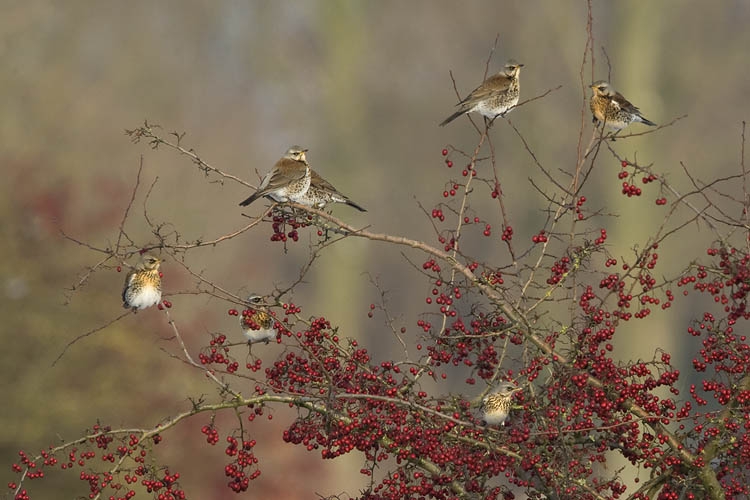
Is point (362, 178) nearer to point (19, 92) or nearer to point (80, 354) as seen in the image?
point (19, 92)

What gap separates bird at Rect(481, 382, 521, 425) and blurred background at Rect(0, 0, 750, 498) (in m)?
5.63

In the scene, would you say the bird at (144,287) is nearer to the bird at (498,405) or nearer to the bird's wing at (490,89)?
the bird's wing at (490,89)

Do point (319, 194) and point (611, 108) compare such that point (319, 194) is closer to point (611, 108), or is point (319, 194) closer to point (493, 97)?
point (493, 97)

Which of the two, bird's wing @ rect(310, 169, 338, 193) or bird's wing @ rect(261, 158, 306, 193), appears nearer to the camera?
bird's wing @ rect(261, 158, 306, 193)

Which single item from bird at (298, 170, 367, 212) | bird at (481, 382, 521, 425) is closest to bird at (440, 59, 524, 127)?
bird at (298, 170, 367, 212)

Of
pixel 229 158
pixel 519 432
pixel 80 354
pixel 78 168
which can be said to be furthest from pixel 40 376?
pixel 229 158

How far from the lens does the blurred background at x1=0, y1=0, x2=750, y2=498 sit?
33.6ft

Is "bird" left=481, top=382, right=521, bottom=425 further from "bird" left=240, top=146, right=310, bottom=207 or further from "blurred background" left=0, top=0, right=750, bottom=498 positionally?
"blurred background" left=0, top=0, right=750, bottom=498

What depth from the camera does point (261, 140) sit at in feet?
66.5

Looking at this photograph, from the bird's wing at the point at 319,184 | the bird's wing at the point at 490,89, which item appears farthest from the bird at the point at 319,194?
the bird's wing at the point at 490,89

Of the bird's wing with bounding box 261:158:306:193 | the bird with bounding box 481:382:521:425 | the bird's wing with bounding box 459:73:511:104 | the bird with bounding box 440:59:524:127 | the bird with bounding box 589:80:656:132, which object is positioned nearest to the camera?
the bird with bounding box 481:382:521:425

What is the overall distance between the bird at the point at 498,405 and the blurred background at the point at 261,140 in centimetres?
563

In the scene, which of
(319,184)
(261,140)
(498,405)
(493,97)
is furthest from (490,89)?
(261,140)

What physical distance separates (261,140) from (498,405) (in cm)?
1560
